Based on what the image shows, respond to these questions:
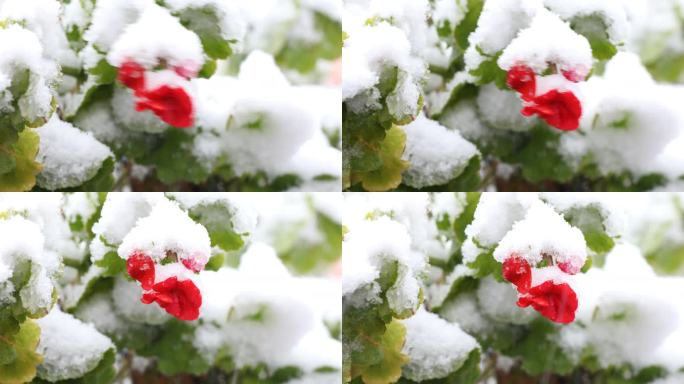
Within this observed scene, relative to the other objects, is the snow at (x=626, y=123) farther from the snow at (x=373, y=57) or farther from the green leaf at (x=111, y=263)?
the green leaf at (x=111, y=263)

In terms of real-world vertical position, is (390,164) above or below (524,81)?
below

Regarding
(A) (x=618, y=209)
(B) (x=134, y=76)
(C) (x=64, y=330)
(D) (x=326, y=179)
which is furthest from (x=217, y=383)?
(A) (x=618, y=209)

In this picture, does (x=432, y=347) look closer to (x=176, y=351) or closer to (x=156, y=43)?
(x=176, y=351)

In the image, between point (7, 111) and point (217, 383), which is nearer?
point (7, 111)

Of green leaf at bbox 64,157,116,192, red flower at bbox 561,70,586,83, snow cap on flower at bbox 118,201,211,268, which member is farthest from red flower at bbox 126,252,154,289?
red flower at bbox 561,70,586,83

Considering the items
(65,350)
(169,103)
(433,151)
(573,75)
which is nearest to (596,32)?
(573,75)

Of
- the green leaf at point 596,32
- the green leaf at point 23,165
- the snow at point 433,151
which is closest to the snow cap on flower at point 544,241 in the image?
the snow at point 433,151

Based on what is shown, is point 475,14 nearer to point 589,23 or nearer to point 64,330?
point 589,23
